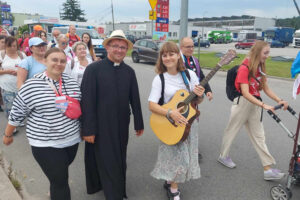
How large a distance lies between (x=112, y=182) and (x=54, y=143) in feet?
2.54

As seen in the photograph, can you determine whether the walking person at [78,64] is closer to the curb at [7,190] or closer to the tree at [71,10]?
the curb at [7,190]

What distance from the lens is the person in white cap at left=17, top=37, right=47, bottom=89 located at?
3373 mm

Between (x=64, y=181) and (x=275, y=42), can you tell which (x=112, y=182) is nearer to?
(x=64, y=181)

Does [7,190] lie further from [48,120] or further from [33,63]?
[33,63]

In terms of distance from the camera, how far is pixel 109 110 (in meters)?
2.34

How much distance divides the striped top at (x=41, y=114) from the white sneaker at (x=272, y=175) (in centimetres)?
257

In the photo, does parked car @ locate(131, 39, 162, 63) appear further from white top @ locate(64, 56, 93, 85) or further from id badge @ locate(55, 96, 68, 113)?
id badge @ locate(55, 96, 68, 113)

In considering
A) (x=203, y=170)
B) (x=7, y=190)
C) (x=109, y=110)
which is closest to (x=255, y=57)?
(x=203, y=170)

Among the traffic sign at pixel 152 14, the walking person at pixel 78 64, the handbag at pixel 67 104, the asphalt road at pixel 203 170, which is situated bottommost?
the asphalt road at pixel 203 170

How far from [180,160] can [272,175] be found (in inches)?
55.5

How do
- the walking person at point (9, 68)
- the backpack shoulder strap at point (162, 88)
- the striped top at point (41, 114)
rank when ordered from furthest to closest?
the walking person at point (9, 68), the backpack shoulder strap at point (162, 88), the striped top at point (41, 114)

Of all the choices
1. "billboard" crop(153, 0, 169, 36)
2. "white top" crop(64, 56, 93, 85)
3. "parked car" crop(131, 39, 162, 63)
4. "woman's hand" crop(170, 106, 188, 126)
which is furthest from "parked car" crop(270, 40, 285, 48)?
"woman's hand" crop(170, 106, 188, 126)

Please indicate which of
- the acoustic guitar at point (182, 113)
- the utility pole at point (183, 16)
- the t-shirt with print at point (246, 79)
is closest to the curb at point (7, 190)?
the acoustic guitar at point (182, 113)

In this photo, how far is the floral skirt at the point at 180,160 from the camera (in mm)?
2537
